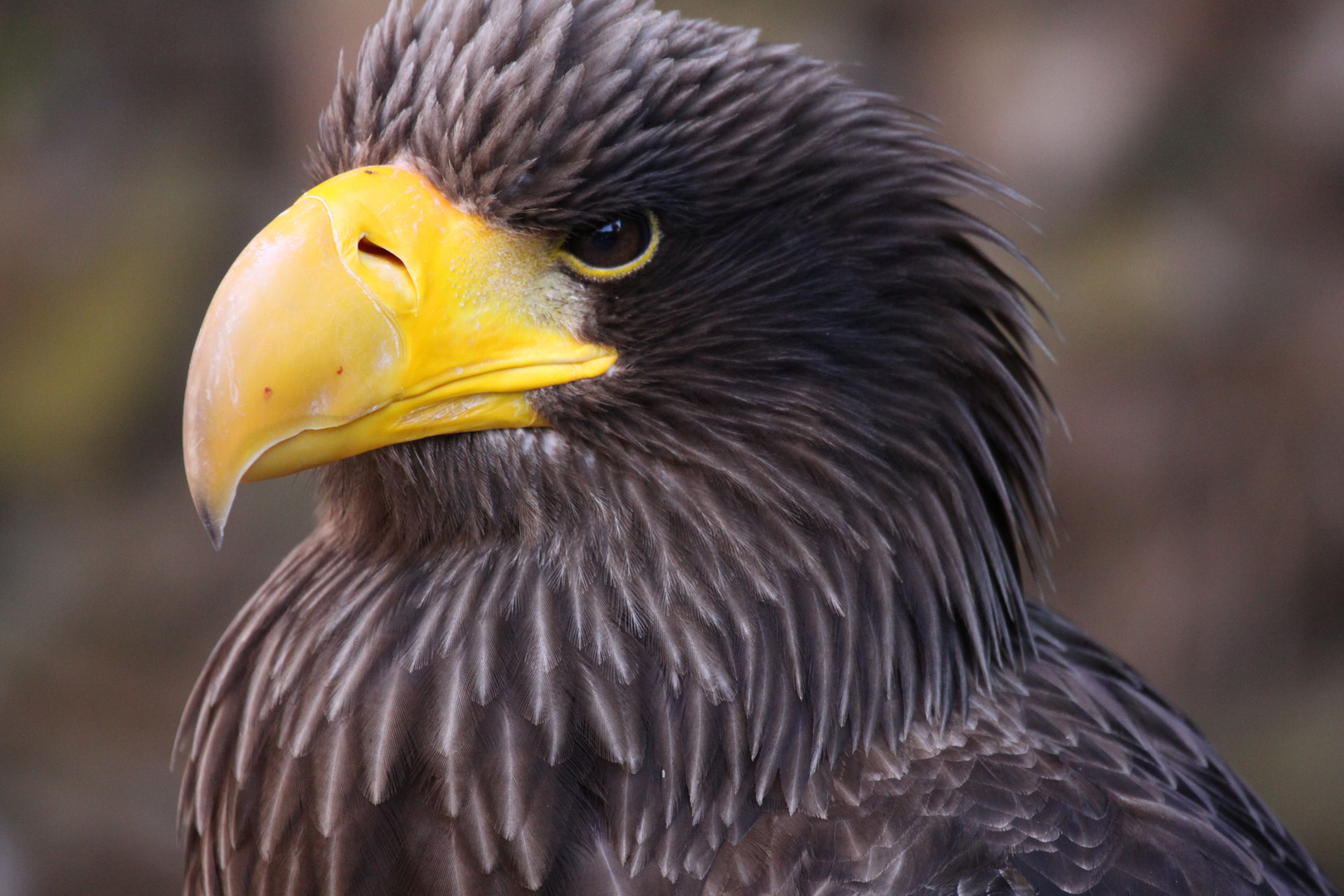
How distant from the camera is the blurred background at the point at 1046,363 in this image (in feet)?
15.6

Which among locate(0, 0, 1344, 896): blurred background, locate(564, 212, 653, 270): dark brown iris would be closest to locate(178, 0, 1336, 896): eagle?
locate(564, 212, 653, 270): dark brown iris

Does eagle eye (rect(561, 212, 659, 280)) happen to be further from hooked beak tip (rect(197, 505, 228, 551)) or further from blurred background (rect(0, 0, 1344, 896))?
blurred background (rect(0, 0, 1344, 896))

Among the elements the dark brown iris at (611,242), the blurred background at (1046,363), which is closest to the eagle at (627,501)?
the dark brown iris at (611,242)

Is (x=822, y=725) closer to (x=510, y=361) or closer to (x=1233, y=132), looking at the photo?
(x=510, y=361)

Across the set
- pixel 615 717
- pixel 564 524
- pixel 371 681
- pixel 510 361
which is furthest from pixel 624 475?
pixel 371 681

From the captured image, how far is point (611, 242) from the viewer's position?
186cm

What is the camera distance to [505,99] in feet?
5.98

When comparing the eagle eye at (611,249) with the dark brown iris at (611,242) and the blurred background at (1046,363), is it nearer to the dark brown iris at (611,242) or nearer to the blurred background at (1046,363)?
the dark brown iris at (611,242)

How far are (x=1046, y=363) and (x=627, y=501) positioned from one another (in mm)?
3320

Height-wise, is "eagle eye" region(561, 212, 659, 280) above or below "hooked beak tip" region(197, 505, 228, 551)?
above

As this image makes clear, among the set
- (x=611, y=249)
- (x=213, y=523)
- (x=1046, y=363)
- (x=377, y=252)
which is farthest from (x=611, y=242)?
(x=1046, y=363)

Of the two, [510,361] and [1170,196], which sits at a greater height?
[1170,196]

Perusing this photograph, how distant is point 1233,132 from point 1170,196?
312mm

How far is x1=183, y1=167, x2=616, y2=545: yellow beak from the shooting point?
65.2 inches
